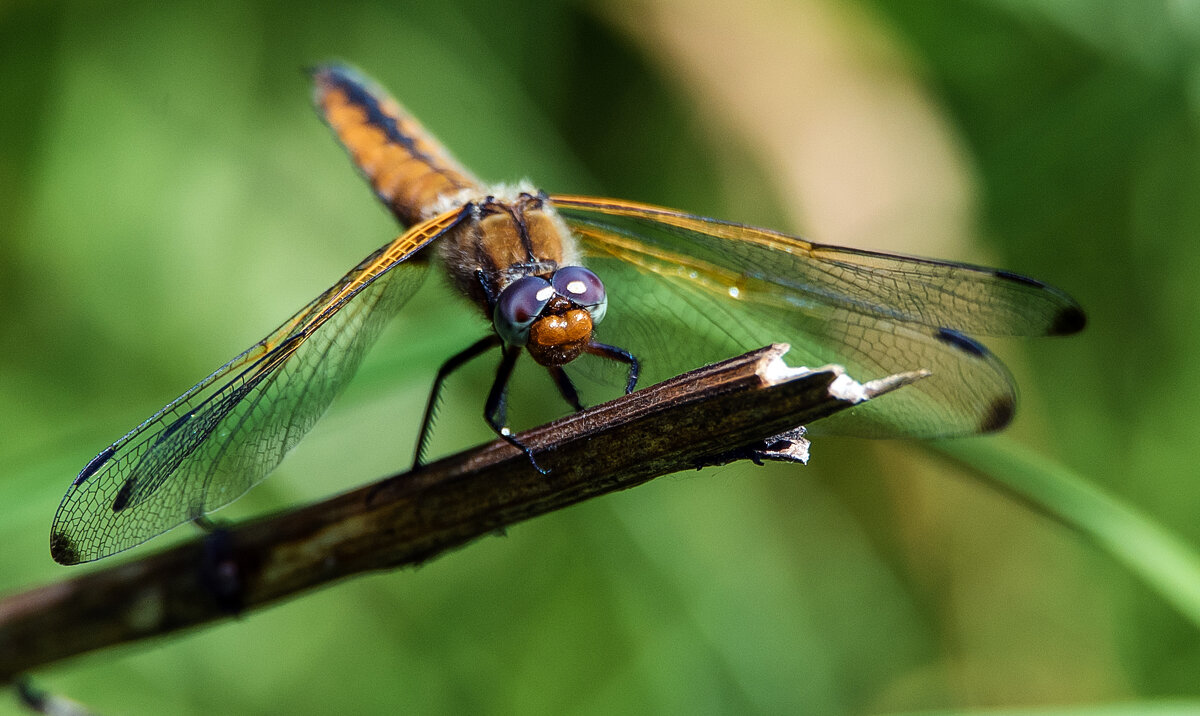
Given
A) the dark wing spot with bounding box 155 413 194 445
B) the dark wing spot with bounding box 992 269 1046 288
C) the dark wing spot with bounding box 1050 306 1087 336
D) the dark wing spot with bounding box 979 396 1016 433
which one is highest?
the dark wing spot with bounding box 155 413 194 445

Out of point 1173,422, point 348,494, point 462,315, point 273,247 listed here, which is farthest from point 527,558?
point 1173,422

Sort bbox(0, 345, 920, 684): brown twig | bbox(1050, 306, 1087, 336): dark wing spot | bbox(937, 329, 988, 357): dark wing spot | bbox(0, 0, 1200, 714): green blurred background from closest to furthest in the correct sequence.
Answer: bbox(0, 345, 920, 684): brown twig < bbox(1050, 306, 1087, 336): dark wing spot < bbox(937, 329, 988, 357): dark wing spot < bbox(0, 0, 1200, 714): green blurred background

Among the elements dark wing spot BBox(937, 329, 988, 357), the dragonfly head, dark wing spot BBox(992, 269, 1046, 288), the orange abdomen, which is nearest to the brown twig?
the dragonfly head

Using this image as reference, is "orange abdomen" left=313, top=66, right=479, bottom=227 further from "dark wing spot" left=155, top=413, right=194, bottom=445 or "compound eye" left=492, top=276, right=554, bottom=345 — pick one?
"dark wing spot" left=155, top=413, right=194, bottom=445

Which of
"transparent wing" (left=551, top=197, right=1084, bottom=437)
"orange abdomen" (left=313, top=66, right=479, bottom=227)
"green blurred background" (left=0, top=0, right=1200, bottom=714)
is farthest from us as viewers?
"green blurred background" (left=0, top=0, right=1200, bottom=714)

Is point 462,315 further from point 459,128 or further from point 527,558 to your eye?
point 459,128

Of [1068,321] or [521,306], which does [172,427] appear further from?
[1068,321]
